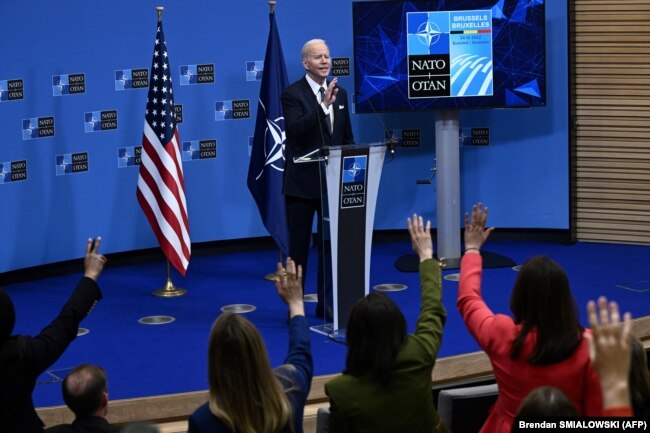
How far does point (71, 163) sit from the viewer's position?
8.12m

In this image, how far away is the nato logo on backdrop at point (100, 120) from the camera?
8.16 metres

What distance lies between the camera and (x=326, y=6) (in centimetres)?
888

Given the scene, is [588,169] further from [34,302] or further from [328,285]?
[34,302]

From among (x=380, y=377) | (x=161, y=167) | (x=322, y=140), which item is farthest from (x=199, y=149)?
(x=380, y=377)

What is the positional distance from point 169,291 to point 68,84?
6.09 ft

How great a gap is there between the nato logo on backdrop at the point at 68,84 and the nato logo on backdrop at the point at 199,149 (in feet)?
3.24

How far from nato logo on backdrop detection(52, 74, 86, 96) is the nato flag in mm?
1414

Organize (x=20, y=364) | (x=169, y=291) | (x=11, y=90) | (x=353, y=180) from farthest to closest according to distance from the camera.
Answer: (x=11, y=90)
(x=169, y=291)
(x=353, y=180)
(x=20, y=364)

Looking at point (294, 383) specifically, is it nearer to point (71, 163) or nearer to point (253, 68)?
point (71, 163)

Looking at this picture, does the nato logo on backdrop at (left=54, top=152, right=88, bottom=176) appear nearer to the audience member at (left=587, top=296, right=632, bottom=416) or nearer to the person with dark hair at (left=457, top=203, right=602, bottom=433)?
the person with dark hair at (left=457, top=203, right=602, bottom=433)

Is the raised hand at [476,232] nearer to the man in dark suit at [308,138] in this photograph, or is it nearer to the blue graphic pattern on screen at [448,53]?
the man in dark suit at [308,138]

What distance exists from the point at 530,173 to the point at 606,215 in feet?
2.38

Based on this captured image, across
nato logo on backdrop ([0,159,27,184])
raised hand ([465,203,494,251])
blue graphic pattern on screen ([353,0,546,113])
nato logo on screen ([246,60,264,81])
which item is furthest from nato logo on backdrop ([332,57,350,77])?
raised hand ([465,203,494,251])

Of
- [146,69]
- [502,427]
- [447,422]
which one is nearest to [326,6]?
[146,69]
